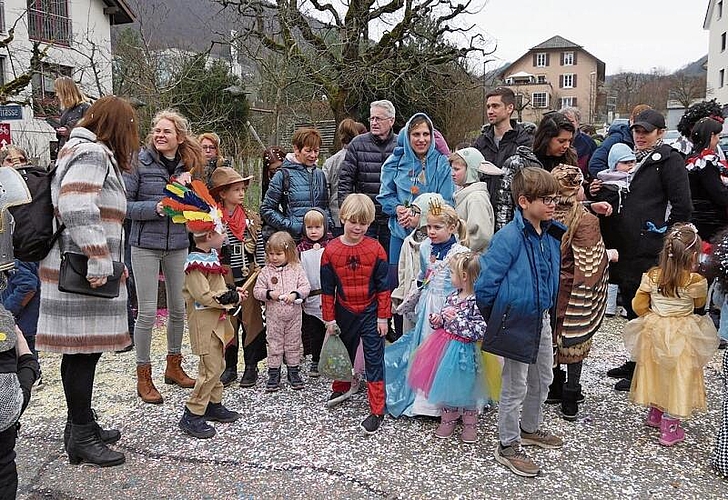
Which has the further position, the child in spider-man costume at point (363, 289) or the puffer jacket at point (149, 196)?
the puffer jacket at point (149, 196)

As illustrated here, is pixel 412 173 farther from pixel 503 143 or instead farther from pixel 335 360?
pixel 335 360

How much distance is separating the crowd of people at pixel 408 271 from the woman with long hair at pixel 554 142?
0.7 inches

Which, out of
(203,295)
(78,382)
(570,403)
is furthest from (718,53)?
(78,382)

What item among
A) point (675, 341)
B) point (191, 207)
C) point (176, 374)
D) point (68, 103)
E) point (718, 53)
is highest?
point (718, 53)

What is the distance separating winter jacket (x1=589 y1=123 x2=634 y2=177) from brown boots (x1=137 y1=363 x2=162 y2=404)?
442 cm

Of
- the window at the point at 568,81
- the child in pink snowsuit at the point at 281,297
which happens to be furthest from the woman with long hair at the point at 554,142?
the window at the point at 568,81

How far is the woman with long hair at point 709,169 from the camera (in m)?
5.35

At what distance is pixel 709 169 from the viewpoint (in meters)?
5.36

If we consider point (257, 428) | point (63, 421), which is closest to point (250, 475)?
point (257, 428)

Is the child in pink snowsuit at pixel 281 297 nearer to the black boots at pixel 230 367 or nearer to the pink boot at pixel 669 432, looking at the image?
the black boots at pixel 230 367

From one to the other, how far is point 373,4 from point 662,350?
572 inches

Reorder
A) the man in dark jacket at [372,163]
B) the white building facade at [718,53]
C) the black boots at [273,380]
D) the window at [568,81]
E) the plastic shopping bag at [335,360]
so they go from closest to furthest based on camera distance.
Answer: the plastic shopping bag at [335,360]
the black boots at [273,380]
the man in dark jacket at [372,163]
the white building facade at [718,53]
the window at [568,81]

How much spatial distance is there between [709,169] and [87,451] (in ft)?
17.6

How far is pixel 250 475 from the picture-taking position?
11.5 ft
